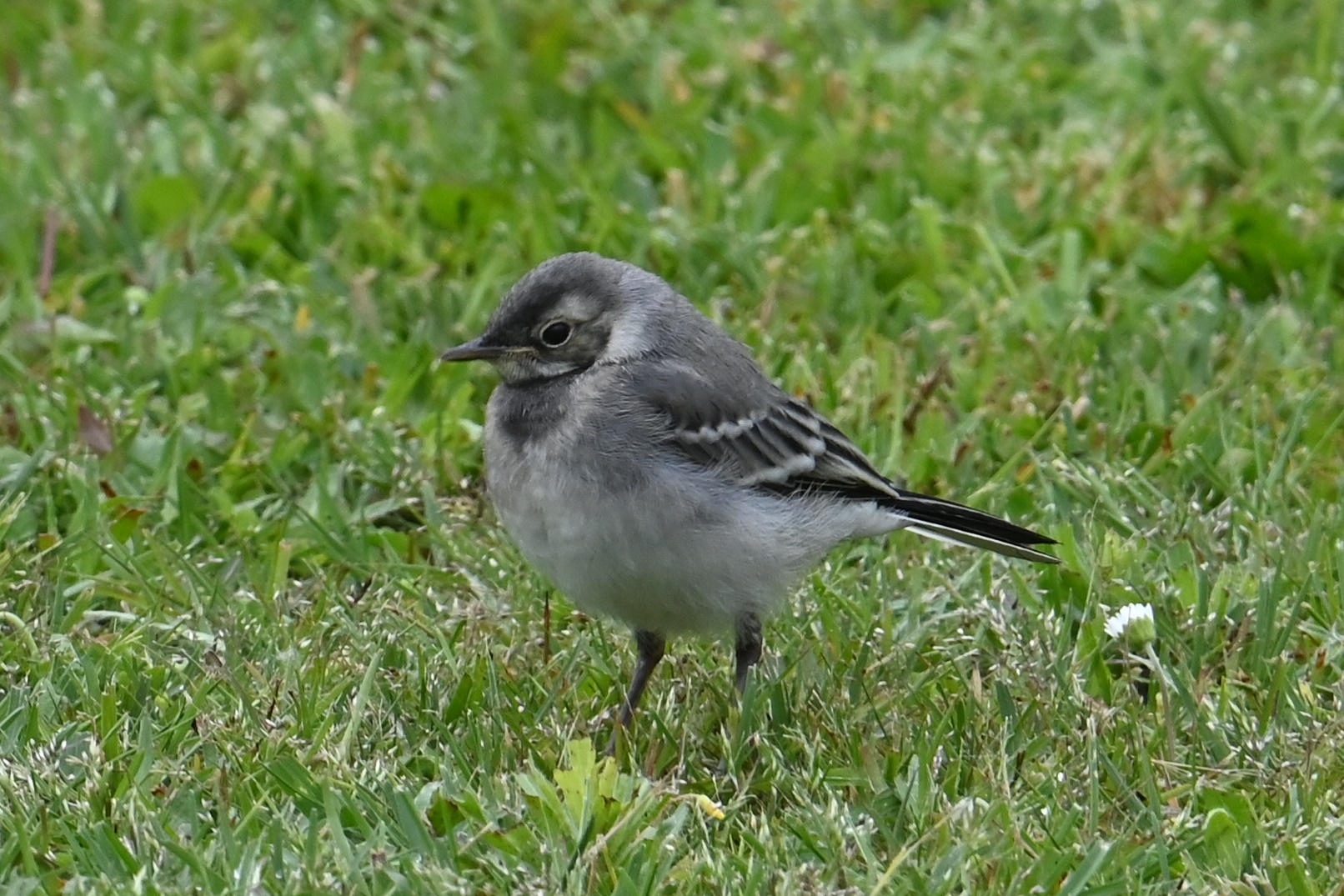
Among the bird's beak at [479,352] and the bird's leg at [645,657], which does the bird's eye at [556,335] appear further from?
the bird's leg at [645,657]

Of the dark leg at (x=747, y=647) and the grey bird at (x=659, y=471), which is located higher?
the grey bird at (x=659, y=471)

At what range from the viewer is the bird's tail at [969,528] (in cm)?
550

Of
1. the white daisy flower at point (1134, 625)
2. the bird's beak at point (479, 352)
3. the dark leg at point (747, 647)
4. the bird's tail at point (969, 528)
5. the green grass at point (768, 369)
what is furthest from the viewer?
the bird's tail at point (969, 528)

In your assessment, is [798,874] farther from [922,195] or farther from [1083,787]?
[922,195]

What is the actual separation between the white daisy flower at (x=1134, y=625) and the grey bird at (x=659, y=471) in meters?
0.25

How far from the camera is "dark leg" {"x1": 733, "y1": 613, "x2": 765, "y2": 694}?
17.3 feet

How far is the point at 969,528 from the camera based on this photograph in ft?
18.1

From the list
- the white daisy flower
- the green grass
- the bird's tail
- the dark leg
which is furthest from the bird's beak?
the white daisy flower

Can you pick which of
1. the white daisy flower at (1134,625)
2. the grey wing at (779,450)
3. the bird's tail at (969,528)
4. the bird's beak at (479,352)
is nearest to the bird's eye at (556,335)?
the bird's beak at (479,352)

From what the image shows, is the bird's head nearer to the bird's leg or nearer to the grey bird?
the grey bird

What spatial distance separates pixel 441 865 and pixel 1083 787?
1.49m

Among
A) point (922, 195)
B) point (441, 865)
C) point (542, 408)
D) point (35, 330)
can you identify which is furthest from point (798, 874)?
point (922, 195)

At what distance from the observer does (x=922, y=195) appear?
27.2ft

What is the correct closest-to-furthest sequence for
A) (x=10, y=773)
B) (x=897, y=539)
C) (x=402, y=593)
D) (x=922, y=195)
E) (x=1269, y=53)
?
(x=10, y=773) → (x=402, y=593) → (x=897, y=539) → (x=922, y=195) → (x=1269, y=53)
